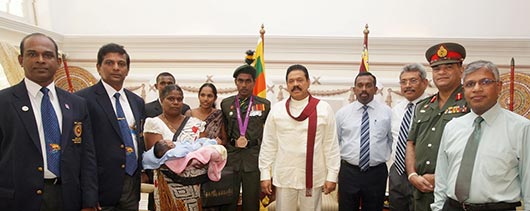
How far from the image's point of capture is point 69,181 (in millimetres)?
1859

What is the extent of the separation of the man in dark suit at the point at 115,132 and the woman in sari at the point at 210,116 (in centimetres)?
64

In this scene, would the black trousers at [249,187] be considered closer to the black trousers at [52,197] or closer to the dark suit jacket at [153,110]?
the dark suit jacket at [153,110]

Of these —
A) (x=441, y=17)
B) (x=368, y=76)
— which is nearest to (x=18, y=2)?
(x=368, y=76)

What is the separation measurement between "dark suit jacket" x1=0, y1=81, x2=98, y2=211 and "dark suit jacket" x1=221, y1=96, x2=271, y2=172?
1224 millimetres

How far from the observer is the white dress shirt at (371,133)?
2996mm

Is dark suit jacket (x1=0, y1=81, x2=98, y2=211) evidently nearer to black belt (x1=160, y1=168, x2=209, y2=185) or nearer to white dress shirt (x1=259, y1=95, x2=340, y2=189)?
black belt (x1=160, y1=168, x2=209, y2=185)

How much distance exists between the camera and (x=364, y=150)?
2973mm

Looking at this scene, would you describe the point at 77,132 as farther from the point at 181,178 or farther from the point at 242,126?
the point at 242,126

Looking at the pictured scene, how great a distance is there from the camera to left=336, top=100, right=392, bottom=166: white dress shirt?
300 cm

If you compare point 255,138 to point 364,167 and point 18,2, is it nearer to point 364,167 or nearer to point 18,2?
point 364,167

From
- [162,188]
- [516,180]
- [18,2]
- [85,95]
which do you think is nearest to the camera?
[516,180]

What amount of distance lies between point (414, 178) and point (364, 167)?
0.62m

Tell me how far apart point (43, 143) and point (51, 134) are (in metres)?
0.05

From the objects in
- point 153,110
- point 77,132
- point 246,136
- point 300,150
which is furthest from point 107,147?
point 153,110
